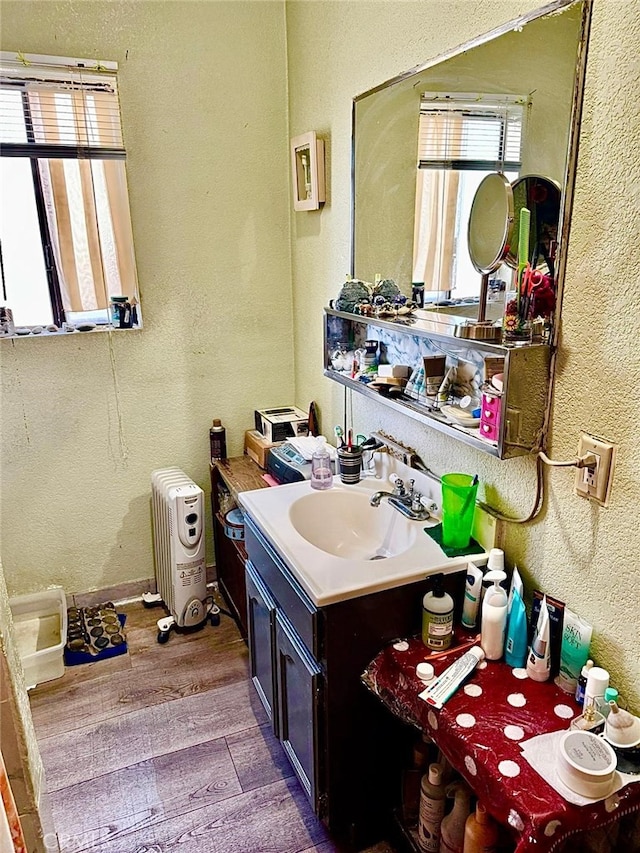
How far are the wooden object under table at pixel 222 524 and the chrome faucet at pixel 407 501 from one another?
698 mm

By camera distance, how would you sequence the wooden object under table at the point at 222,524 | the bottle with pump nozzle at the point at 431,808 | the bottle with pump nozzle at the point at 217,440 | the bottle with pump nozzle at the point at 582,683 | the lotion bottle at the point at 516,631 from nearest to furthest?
the bottle with pump nozzle at the point at 582,683
the lotion bottle at the point at 516,631
the bottle with pump nozzle at the point at 431,808
the wooden object under table at the point at 222,524
the bottle with pump nozzle at the point at 217,440

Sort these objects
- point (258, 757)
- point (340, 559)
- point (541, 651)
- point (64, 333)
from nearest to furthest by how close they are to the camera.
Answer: point (541, 651) → point (340, 559) → point (258, 757) → point (64, 333)

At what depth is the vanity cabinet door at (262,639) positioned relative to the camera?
1765mm

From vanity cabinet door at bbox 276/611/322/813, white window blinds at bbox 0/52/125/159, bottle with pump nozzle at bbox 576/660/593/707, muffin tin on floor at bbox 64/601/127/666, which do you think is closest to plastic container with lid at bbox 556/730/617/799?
bottle with pump nozzle at bbox 576/660/593/707

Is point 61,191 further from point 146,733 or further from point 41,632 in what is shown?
point 146,733

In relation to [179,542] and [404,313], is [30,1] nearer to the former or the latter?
[404,313]

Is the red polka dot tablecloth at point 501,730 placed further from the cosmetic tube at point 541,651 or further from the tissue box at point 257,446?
the tissue box at point 257,446

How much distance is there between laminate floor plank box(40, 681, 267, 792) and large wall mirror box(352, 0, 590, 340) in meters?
1.55

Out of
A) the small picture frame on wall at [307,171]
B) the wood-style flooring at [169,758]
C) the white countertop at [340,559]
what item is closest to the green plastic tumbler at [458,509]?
the white countertop at [340,559]

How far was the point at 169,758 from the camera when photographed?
1933 mm

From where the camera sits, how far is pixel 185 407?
2.67 meters

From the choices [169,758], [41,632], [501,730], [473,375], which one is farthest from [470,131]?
[41,632]

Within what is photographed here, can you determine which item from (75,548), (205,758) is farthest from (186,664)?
(75,548)

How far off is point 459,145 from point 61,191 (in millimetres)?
1503
